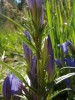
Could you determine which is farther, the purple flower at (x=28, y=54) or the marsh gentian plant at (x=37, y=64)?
the purple flower at (x=28, y=54)

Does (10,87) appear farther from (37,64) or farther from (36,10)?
(36,10)

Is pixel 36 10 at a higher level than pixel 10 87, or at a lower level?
higher

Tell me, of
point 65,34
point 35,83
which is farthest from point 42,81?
point 65,34

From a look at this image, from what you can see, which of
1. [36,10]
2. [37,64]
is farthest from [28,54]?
[36,10]

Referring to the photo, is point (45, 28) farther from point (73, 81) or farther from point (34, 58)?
point (73, 81)

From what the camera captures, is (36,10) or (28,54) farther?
(28,54)

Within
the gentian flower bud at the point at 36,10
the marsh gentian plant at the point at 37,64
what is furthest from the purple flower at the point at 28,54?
the gentian flower bud at the point at 36,10

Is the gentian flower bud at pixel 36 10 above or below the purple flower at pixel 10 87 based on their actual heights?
above

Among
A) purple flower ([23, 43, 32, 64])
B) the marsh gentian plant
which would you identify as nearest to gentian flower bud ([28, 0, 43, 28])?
the marsh gentian plant

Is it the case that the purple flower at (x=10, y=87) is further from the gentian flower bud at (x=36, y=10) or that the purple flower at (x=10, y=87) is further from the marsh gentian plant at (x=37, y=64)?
the gentian flower bud at (x=36, y=10)

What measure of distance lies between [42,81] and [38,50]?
0.10 metres

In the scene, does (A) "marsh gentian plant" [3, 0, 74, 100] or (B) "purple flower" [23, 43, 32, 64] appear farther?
(B) "purple flower" [23, 43, 32, 64]

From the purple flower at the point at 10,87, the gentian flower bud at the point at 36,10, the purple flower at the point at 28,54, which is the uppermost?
the gentian flower bud at the point at 36,10

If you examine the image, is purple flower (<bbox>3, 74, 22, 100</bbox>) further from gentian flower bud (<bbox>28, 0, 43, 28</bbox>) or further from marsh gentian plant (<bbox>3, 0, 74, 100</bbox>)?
gentian flower bud (<bbox>28, 0, 43, 28</bbox>)
